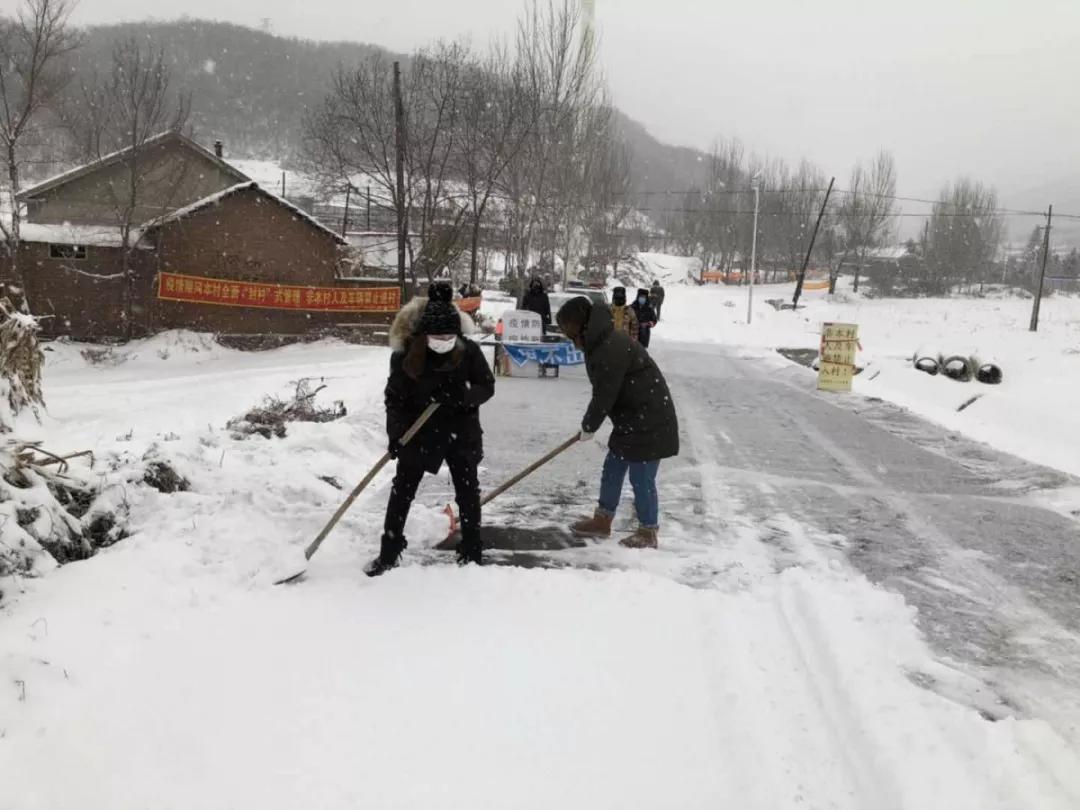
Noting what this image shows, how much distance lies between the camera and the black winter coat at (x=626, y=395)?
A: 175 inches

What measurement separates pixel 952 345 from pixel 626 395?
1597 centimetres

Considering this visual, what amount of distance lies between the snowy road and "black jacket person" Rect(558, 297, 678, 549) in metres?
0.40

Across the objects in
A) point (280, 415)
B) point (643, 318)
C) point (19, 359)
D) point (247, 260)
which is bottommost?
point (280, 415)

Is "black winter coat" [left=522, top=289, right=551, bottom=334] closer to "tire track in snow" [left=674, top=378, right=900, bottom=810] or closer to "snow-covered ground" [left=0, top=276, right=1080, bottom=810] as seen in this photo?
"snow-covered ground" [left=0, top=276, right=1080, bottom=810]

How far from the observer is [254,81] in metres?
124

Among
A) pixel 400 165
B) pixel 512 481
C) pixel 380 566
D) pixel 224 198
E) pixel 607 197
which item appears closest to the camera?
pixel 380 566

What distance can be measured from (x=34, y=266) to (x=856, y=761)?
797 inches

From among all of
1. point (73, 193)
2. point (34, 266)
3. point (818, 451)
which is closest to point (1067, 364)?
point (818, 451)

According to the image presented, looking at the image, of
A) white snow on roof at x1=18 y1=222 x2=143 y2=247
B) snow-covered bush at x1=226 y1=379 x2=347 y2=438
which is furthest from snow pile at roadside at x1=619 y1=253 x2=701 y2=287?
snow-covered bush at x1=226 y1=379 x2=347 y2=438

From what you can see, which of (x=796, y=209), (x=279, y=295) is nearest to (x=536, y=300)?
(x=279, y=295)

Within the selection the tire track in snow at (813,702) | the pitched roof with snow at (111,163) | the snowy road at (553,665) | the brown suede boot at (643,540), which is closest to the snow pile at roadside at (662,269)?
the pitched roof with snow at (111,163)

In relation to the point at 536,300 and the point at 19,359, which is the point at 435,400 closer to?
the point at 19,359

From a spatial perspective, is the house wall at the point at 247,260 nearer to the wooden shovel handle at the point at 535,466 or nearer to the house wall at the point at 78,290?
the house wall at the point at 78,290

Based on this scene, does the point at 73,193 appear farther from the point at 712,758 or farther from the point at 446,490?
the point at 712,758
